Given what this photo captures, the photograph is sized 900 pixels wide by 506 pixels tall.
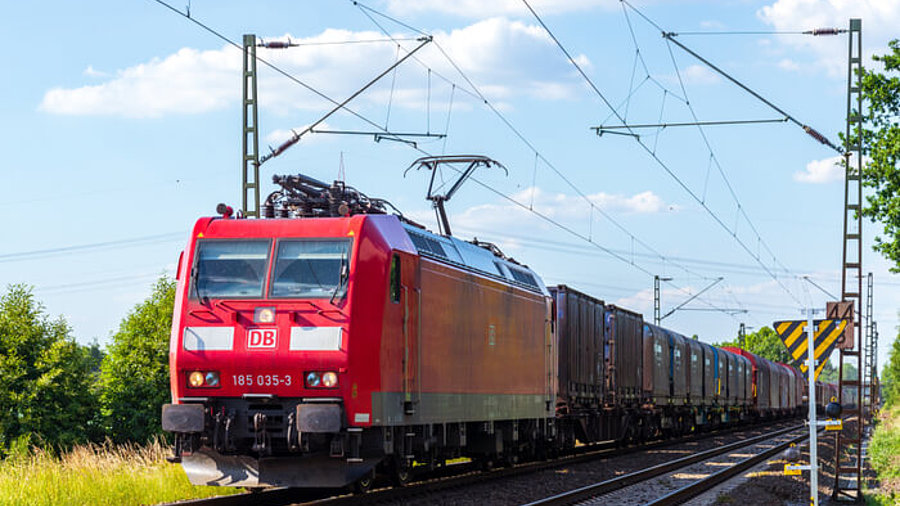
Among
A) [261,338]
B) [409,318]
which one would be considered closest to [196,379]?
[261,338]

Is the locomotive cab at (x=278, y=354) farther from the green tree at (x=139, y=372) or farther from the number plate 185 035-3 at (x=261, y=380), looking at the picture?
the green tree at (x=139, y=372)

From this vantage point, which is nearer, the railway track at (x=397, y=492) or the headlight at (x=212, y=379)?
the headlight at (x=212, y=379)

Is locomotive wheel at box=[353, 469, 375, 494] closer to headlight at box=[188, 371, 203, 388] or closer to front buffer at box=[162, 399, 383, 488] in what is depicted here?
front buffer at box=[162, 399, 383, 488]

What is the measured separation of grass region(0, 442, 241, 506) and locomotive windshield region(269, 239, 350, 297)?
3.18 m

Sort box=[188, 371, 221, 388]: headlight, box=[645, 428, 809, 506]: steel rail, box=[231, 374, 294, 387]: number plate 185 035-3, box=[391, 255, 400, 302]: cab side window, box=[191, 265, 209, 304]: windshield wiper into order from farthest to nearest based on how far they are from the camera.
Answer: box=[645, 428, 809, 506]: steel rail
box=[391, 255, 400, 302]: cab side window
box=[191, 265, 209, 304]: windshield wiper
box=[188, 371, 221, 388]: headlight
box=[231, 374, 294, 387]: number plate 185 035-3

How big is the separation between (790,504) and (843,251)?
426 centimetres

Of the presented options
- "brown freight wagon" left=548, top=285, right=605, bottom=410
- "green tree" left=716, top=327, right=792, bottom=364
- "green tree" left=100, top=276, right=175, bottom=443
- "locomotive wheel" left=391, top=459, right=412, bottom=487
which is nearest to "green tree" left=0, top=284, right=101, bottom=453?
"green tree" left=100, top=276, right=175, bottom=443

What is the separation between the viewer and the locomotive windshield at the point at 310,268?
14.0 metres

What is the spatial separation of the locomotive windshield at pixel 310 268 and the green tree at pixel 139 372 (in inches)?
1297

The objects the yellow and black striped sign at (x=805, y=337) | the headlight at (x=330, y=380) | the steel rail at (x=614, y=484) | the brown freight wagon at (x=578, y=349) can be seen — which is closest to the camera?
the headlight at (x=330, y=380)

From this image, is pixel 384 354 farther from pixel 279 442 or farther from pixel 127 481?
pixel 127 481

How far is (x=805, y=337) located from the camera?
1570 centimetres

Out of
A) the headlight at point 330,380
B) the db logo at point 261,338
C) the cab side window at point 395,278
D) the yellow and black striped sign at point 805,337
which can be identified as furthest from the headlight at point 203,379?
the yellow and black striped sign at point 805,337

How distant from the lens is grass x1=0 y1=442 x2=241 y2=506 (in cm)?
1344
